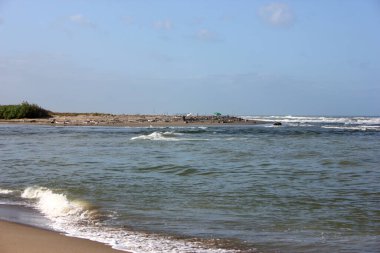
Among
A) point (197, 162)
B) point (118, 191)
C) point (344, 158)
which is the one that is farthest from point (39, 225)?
point (344, 158)

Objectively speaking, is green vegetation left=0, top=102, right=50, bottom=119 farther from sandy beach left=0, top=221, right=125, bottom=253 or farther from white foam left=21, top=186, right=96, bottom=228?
sandy beach left=0, top=221, right=125, bottom=253

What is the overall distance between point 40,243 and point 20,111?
68.6 metres

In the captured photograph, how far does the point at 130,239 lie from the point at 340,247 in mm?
3055

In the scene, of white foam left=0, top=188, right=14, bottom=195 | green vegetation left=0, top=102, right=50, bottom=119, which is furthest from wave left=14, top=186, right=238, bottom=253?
green vegetation left=0, top=102, right=50, bottom=119

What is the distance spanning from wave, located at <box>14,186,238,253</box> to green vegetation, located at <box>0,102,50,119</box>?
63395 mm

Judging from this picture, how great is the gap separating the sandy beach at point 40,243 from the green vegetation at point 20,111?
67033 millimetres

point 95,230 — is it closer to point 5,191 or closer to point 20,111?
point 5,191

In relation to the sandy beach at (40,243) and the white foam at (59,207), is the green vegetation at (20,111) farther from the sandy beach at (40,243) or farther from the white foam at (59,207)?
the sandy beach at (40,243)

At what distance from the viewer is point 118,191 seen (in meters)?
11.5

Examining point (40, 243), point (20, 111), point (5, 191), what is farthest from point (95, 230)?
point (20, 111)

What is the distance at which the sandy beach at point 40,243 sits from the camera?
6152mm

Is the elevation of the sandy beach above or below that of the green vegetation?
below

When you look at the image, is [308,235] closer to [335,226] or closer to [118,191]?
[335,226]

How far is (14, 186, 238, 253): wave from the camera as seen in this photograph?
21.5 ft
